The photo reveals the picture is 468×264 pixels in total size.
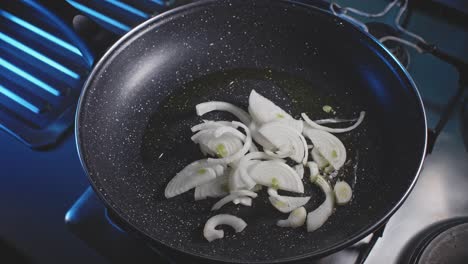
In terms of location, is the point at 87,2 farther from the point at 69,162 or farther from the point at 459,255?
the point at 459,255

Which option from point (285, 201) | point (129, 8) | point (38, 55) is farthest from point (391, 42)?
point (38, 55)

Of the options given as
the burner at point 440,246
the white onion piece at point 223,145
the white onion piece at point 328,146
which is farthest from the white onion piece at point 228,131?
the burner at point 440,246

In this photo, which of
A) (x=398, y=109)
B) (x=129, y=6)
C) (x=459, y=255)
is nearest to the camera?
(x=459, y=255)

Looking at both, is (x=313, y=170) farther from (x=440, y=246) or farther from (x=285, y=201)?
(x=440, y=246)

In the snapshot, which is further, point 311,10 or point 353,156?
point 311,10

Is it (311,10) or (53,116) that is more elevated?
(311,10)

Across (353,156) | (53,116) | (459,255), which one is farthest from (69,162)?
(459,255)
